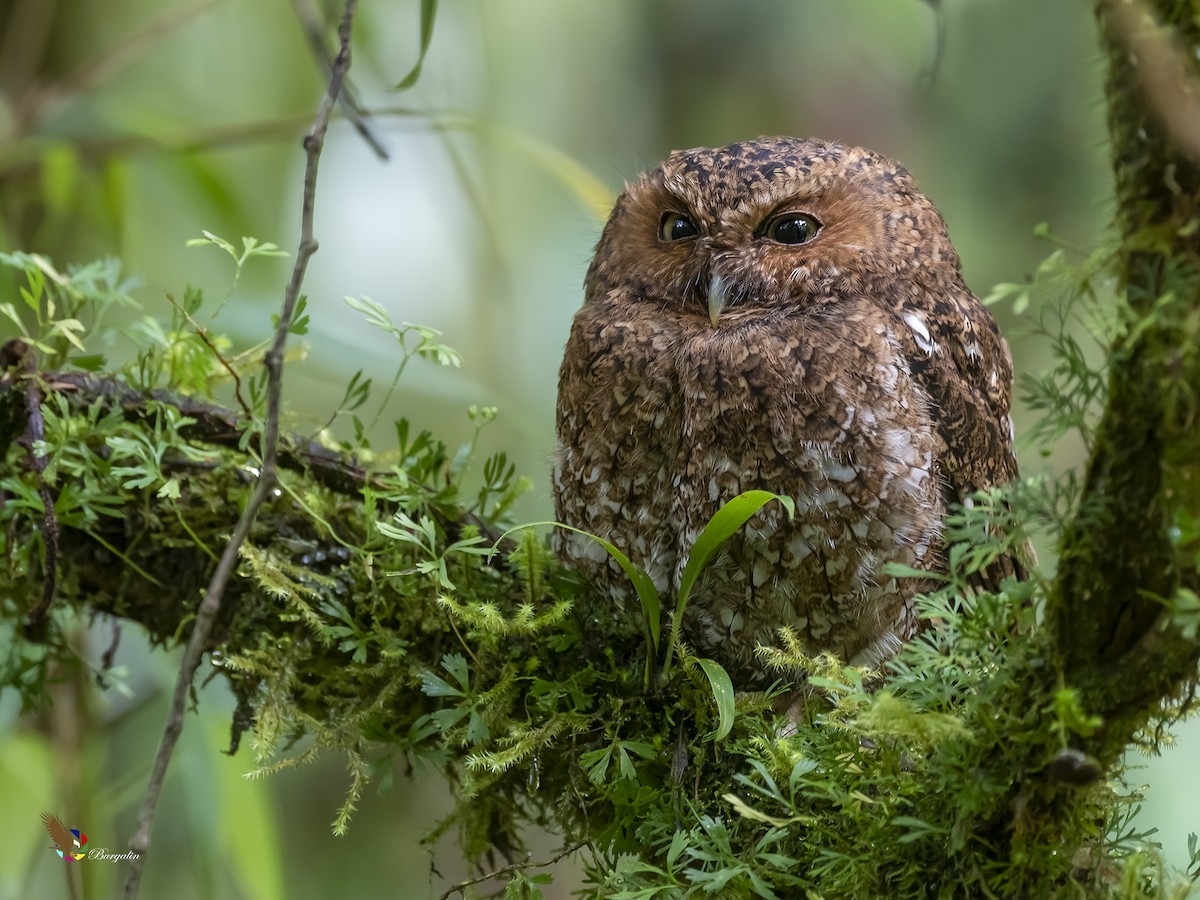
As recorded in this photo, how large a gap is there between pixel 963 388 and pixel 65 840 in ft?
5.46

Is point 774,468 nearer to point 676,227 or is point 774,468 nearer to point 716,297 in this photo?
point 716,297

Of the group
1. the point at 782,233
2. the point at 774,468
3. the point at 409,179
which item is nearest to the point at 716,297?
the point at 782,233

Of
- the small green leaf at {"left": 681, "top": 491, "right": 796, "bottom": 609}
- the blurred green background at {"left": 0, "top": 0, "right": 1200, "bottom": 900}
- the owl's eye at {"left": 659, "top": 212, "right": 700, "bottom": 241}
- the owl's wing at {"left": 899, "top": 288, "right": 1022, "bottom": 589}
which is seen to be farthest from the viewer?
the blurred green background at {"left": 0, "top": 0, "right": 1200, "bottom": 900}

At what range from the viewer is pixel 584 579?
1660 mm

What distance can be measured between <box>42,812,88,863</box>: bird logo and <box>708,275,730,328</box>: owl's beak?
52.8 inches

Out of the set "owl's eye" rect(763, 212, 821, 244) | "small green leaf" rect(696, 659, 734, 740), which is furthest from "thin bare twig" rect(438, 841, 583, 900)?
"owl's eye" rect(763, 212, 821, 244)

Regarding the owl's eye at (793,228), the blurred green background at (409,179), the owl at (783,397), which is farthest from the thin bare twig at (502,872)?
the owl's eye at (793,228)

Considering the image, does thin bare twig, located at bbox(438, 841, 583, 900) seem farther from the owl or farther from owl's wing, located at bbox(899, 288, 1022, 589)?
owl's wing, located at bbox(899, 288, 1022, 589)

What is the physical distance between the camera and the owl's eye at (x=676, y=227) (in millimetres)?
1858

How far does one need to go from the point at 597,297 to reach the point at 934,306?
1.93 ft

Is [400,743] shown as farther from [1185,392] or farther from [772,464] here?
[1185,392]

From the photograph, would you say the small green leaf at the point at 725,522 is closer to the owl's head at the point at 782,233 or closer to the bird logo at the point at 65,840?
the owl's head at the point at 782,233

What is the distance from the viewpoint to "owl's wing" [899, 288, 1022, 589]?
1675 millimetres

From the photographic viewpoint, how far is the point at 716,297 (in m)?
1.72
